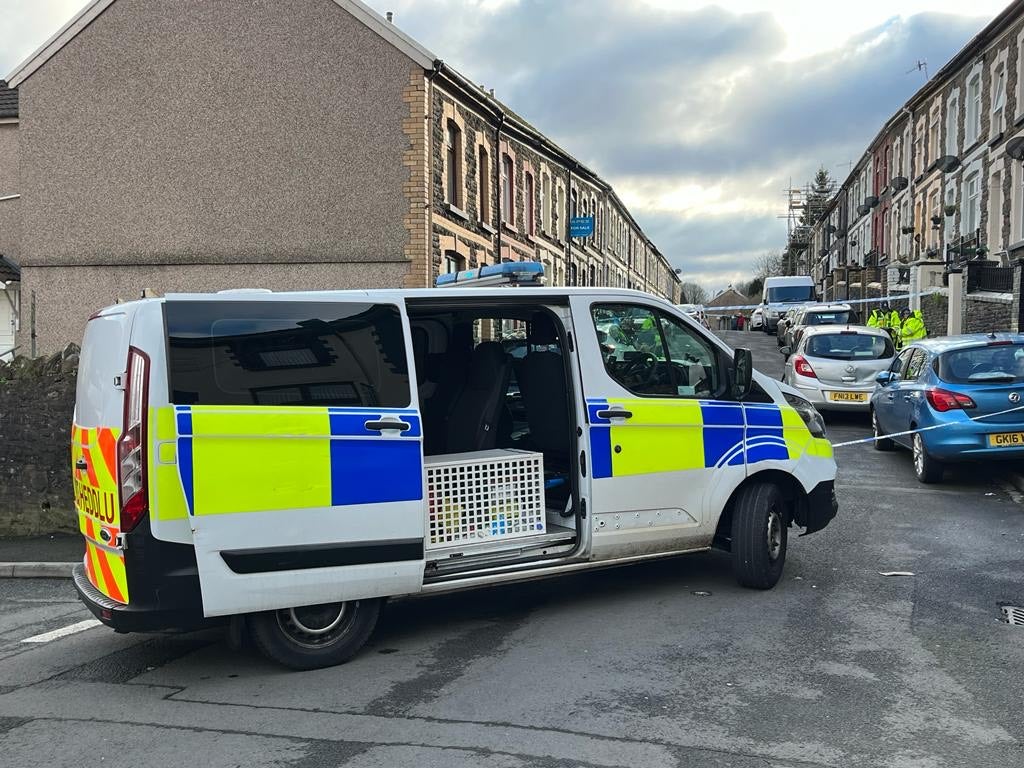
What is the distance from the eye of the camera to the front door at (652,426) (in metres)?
6.16

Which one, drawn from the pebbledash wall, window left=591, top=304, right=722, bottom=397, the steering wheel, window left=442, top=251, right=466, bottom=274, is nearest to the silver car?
the pebbledash wall

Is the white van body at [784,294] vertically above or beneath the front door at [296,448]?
above

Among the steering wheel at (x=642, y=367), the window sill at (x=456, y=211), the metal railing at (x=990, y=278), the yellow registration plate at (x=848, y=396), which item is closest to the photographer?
the steering wheel at (x=642, y=367)

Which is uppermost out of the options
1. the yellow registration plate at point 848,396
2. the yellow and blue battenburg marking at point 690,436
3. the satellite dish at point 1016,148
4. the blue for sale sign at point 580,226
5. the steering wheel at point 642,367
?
the satellite dish at point 1016,148

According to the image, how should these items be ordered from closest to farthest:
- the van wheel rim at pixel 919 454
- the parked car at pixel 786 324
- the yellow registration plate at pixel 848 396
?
the van wheel rim at pixel 919 454 → the yellow registration plate at pixel 848 396 → the parked car at pixel 786 324

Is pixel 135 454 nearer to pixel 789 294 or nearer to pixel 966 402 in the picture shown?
pixel 966 402

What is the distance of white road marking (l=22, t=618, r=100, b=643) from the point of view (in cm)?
627

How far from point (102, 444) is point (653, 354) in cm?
335

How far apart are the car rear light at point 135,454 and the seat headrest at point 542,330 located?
257 centimetres

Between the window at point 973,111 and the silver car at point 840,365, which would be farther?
the window at point 973,111

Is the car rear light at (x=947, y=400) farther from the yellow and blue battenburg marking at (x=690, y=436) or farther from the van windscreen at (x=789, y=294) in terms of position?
the van windscreen at (x=789, y=294)

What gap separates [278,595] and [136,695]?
837mm

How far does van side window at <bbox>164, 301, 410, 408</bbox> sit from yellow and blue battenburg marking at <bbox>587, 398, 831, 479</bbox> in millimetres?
1397

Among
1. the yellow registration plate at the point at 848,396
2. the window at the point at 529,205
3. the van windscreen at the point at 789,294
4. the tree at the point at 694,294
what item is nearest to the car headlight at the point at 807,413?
the yellow registration plate at the point at 848,396
